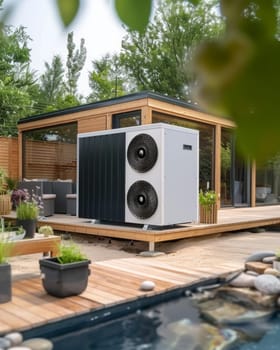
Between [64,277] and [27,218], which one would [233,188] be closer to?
[27,218]

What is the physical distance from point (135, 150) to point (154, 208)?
96 cm

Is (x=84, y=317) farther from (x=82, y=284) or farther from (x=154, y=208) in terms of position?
(x=154, y=208)

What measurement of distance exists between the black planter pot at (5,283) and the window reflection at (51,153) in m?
6.37

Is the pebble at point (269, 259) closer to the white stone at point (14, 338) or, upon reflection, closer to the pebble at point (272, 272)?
the pebble at point (272, 272)

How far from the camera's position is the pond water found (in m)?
3.11

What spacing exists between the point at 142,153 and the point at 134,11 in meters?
5.70

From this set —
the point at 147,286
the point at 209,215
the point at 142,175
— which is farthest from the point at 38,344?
the point at 209,215

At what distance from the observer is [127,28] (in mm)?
453

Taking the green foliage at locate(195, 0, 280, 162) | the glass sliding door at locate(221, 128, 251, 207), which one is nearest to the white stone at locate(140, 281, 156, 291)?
the green foliage at locate(195, 0, 280, 162)

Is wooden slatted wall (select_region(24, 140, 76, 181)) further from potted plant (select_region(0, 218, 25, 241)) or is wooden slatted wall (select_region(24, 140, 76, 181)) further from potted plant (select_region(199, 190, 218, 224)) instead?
potted plant (select_region(0, 218, 25, 241))

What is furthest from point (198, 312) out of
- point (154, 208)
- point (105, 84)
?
point (105, 84)

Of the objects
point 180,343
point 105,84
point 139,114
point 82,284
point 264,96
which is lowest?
point 180,343

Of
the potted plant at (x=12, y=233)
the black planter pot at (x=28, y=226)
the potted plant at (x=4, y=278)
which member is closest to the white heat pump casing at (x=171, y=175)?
the black planter pot at (x=28, y=226)

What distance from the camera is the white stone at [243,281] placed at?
429cm
